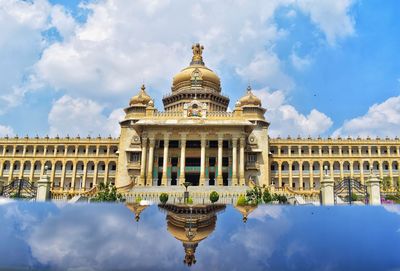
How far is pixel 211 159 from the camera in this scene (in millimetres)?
51406

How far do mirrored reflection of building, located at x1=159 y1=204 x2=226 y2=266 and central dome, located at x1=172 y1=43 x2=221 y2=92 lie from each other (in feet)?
159

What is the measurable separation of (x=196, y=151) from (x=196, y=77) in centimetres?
1769

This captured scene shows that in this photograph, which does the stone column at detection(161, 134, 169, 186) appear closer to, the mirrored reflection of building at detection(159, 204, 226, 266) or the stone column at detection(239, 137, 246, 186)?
the stone column at detection(239, 137, 246, 186)

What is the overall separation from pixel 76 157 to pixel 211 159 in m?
28.5

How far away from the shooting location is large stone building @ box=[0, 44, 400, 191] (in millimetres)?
48125

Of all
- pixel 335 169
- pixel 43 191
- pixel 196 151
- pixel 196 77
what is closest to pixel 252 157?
pixel 196 151

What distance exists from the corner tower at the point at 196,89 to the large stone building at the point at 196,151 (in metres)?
0.17

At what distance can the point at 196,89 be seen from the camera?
6191 centimetres

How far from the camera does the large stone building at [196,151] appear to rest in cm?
4812

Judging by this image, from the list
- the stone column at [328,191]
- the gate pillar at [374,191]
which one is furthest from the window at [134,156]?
the gate pillar at [374,191]

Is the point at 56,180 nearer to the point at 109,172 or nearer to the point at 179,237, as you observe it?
the point at 109,172

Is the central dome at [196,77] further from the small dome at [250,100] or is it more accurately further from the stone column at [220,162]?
the stone column at [220,162]

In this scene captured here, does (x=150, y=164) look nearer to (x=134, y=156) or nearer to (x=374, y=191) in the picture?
(x=134, y=156)

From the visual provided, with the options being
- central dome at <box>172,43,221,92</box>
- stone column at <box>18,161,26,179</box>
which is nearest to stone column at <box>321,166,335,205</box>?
central dome at <box>172,43,221,92</box>
